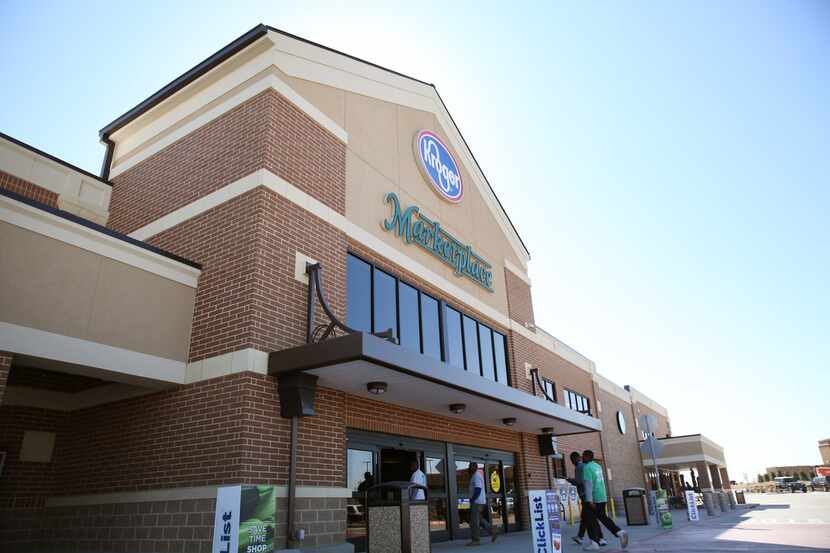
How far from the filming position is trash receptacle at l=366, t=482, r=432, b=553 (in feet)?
25.6

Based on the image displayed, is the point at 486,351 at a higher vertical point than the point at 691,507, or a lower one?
higher

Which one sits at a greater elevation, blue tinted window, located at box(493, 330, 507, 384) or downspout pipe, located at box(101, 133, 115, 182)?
downspout pipe, located at box(101, 133, 115, 182)

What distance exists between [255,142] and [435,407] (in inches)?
253

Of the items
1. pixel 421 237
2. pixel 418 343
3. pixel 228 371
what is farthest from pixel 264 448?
pixel 421 237

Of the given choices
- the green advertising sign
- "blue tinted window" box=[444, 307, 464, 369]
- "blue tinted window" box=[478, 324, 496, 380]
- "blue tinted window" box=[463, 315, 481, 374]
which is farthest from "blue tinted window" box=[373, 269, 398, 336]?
the green advertising sign

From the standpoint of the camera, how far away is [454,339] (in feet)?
46.6

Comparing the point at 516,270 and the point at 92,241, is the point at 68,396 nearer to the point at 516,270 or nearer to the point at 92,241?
the point at 92,241

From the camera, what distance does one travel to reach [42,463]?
10.5m

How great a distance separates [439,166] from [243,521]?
11838mm

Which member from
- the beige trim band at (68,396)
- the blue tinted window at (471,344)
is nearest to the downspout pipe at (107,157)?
the beige trim band at (68,396)

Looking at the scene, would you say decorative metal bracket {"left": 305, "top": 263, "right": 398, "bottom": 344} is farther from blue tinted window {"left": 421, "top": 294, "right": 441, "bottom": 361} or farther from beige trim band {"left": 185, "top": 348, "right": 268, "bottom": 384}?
blue tinted window {"left": 421, "top": 294, "right": 441, "bottom": 361}

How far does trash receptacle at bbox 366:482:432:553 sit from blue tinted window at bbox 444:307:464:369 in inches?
224

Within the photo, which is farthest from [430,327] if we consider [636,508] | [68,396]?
[636,508]

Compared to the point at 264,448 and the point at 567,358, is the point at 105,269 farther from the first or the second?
the point at 567,358
